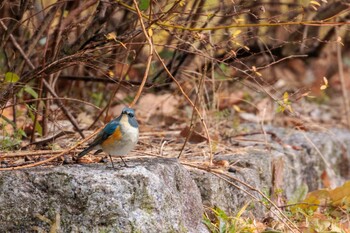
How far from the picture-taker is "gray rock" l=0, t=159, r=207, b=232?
343 centimetres

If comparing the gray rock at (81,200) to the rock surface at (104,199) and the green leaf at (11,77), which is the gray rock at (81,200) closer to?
the rock surface at (104,199)

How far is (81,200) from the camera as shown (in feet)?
11.3

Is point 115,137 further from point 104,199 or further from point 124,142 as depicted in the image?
point 104,199

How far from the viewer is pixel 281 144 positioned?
6.14 meters

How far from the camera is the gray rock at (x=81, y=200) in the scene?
3432 millimetres

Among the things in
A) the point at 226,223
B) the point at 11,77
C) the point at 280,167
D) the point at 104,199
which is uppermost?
the point at 11,77

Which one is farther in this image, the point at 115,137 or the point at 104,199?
the point at 115,137

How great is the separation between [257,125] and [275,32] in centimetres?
217

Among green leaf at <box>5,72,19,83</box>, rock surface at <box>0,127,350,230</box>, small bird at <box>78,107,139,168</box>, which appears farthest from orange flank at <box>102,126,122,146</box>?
green leaf at <box>5,72,19,83</box>

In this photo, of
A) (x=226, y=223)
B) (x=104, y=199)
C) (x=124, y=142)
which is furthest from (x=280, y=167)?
(x=104, y=199)

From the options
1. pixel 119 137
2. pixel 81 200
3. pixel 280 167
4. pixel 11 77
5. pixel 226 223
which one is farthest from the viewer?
pixel 280 167

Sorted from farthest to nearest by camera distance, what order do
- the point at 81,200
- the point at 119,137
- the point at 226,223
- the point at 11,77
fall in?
the point at 11,77 < the point at 226,223 < the point at 119,137 < the point at 81,200

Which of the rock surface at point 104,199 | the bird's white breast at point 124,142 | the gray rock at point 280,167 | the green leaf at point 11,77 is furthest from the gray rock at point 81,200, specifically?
the green leaf at point 11,77

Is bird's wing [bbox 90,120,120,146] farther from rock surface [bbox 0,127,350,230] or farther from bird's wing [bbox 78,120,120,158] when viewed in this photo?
rock surface [bbox 0,127,350,230]
